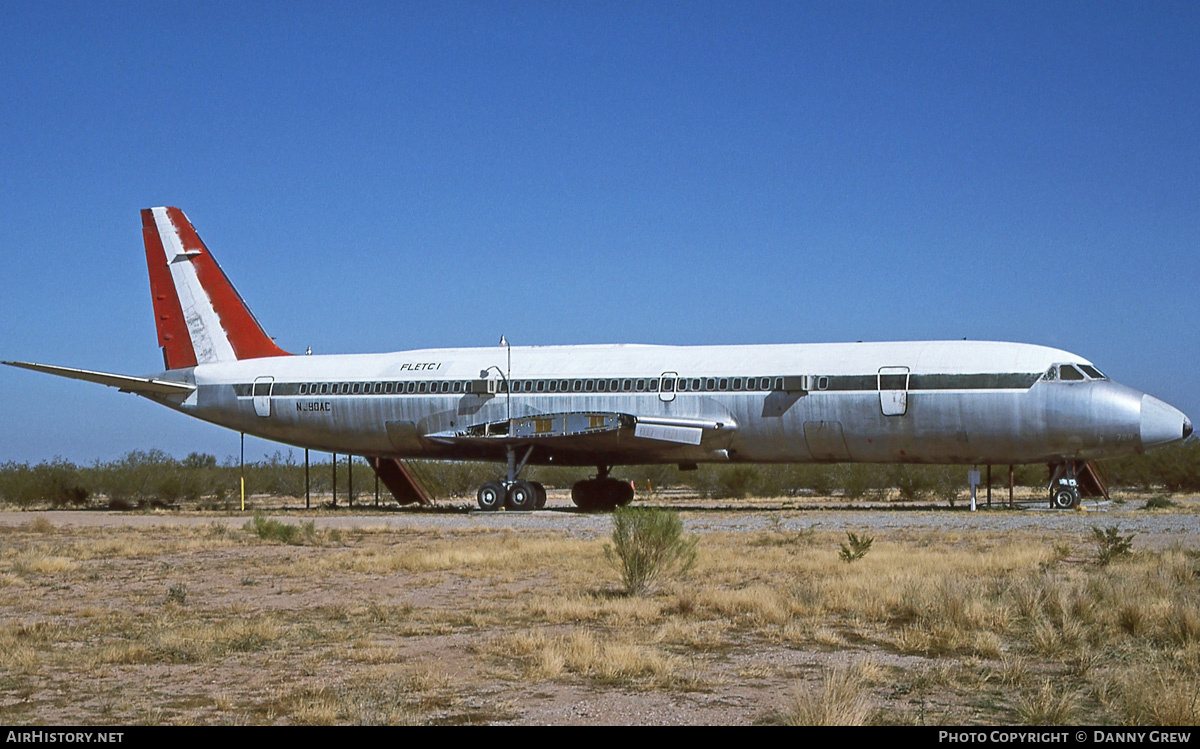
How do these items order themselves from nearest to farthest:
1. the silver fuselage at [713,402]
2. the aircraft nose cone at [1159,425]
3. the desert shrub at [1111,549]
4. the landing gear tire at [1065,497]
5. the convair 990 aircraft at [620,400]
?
the desert shrub at [1111,549]
the aircraft nose cone at [1159,425]
the silver fuselage at [713,402]
the convair 990 aircraft at [620,400]
the landing gear tire at [1065,497]

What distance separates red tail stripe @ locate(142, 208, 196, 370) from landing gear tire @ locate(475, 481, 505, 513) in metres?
10.6

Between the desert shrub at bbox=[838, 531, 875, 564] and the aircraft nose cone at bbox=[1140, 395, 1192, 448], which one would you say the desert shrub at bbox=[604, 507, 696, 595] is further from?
the aircraft nose cone at bbox=[1140, 395, 1192, 448]

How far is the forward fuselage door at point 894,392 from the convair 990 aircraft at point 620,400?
0.11 feet

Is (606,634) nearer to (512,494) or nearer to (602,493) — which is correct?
(512,494)

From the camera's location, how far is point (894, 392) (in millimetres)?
29000

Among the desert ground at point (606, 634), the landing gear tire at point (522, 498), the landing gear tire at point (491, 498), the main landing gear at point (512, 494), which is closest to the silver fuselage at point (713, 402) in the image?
the main landing gear at point (512, 494)

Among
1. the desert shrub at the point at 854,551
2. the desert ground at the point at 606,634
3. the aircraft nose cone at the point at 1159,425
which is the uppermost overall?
the aircraft nose cone at the point at 1159,425

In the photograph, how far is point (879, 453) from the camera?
97.8ft

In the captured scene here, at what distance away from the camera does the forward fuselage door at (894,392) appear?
28938 mm

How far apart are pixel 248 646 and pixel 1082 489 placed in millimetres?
30475

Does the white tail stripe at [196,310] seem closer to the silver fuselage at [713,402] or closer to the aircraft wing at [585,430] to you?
the silver fuselage at [713,402]

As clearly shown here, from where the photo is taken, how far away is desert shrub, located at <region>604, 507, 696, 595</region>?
14.5 meters
